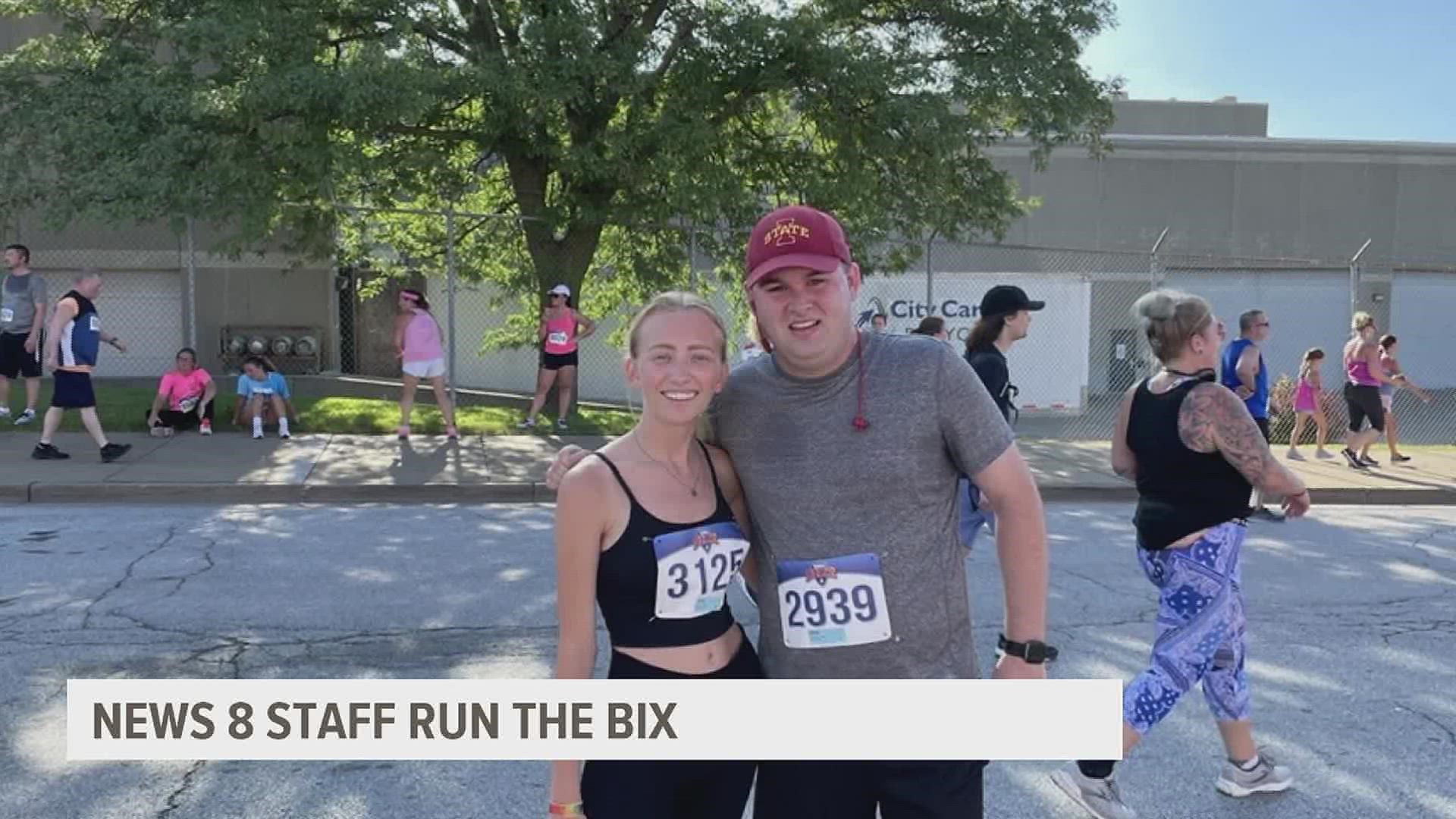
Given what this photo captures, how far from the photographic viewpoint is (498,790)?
3701 mm

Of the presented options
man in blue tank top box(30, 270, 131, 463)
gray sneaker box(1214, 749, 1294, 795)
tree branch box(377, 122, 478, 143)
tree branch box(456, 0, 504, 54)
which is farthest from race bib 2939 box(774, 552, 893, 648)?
tree branch box(456, 0, 504, 54)

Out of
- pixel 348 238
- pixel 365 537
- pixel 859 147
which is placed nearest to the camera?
pixel 365 537

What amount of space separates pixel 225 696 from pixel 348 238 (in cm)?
1513

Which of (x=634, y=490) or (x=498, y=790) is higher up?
(x=634, y=490)

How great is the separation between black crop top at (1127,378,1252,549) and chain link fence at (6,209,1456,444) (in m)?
8.89

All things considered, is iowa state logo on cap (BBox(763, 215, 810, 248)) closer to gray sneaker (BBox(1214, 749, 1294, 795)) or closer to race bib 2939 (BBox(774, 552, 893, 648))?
race bib 2939 (BBox(774, 552, 893, 648))

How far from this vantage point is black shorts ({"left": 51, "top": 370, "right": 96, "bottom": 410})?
10.0 metres

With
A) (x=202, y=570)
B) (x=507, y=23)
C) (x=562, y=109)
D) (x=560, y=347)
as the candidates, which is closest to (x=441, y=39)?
Result: (x=507, y=23)

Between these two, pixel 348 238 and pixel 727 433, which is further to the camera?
pixel 348 238

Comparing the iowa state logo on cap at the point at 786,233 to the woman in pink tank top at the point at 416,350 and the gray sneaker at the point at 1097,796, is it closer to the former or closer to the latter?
the gray sneaker at the point at 1097,796

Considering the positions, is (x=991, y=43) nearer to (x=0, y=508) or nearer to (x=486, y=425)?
(x=486, y=425)

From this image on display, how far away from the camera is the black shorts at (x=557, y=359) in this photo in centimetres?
1331

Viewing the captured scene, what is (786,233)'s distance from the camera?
7.16ft

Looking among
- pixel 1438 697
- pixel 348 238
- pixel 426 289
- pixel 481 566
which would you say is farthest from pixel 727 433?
pixel 426 289
